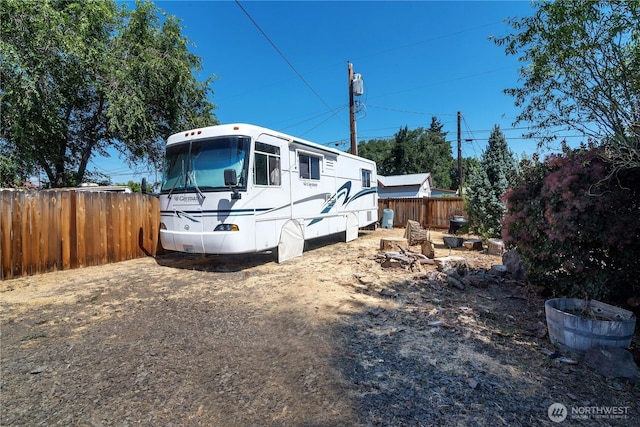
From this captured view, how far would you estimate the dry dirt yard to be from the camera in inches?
92.2

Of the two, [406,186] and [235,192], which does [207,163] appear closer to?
[235,192]

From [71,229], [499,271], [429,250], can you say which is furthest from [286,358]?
[71,229]

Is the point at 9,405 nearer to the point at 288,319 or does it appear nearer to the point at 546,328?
the point at 288,319

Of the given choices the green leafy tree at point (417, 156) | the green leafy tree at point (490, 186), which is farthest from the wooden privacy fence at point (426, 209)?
the green leafy tree at point (417, 156)

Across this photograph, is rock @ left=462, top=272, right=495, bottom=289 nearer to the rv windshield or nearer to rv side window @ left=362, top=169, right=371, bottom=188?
the rv windshield

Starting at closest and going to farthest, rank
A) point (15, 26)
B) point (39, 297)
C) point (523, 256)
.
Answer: point (523, 256) → point (39, 297) → point (15, 26)

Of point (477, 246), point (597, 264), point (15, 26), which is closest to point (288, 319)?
point (597, 264)

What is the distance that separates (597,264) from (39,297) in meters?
7.95

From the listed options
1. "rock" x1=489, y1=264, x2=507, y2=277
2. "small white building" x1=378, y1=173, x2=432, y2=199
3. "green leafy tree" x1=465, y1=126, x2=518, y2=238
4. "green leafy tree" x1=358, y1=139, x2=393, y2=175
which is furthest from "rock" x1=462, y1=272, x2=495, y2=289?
"green leafy tree" x1=358, y1=139, x2=393, y2=175

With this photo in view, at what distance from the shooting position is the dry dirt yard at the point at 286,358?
7.68 feet

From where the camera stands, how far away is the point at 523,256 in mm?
4484

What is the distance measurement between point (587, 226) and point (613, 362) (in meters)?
1.41

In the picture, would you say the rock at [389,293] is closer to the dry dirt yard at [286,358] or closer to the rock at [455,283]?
the dry dirt yard at [286,358]

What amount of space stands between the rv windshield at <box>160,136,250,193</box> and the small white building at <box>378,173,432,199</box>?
25572 millimetres
